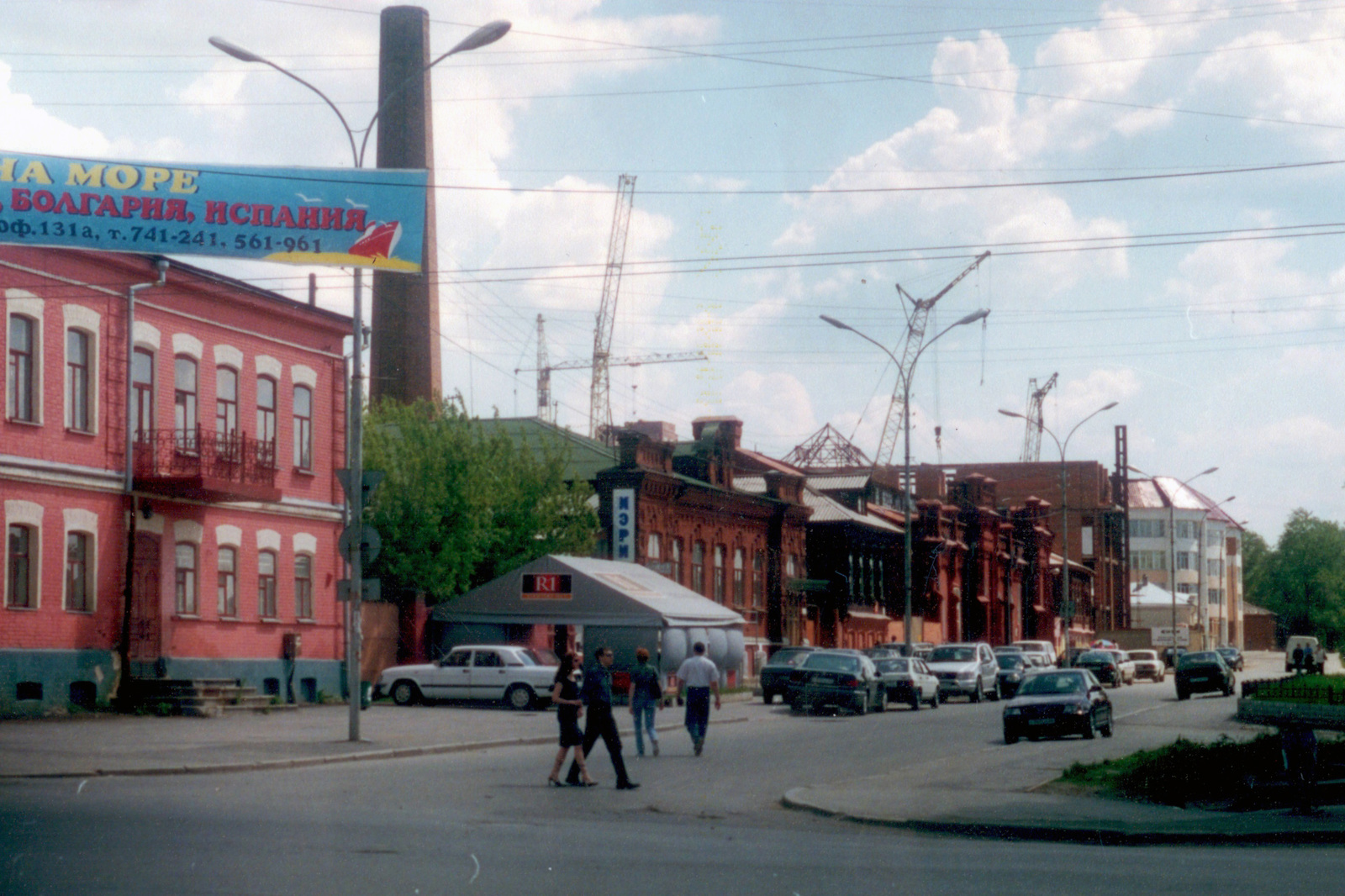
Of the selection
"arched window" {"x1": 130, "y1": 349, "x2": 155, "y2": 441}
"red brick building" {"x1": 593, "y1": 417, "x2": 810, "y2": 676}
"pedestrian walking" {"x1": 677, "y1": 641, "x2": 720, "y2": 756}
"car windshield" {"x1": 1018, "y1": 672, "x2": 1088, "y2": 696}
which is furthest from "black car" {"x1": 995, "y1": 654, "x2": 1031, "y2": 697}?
"arched window" {"x1": 130, "y1": 349, "x2": 155, "y2": 441}

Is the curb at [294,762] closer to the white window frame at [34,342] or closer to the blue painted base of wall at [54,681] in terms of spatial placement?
the blue painted base of wall at [54,681]

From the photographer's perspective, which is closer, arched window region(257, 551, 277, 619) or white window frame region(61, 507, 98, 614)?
white window frame region(61, 507, 98, 614)

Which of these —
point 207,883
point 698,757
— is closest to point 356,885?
point 207,883

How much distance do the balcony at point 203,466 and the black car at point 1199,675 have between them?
2963cm

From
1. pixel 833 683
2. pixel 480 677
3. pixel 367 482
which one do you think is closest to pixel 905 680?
pixel 833 683

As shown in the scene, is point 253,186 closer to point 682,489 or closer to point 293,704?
point 293,704

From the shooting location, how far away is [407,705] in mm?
38906

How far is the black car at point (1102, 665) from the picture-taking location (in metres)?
63.3

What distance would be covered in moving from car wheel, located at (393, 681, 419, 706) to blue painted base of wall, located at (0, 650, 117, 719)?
7429 mm

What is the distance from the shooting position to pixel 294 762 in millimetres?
21578

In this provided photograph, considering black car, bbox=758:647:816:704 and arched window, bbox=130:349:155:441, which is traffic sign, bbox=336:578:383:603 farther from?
black car, bbox=758:647:816:704

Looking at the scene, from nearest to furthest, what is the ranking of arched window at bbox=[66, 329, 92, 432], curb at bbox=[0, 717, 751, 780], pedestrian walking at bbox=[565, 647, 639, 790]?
curb at bbox=[0, 717, 751, 780]
pedestrian walking at bbox=[565, 647, 639, 790]
arched window at bbox=[66, 329, 92, 432]

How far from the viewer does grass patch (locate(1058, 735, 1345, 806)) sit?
59.8 feet

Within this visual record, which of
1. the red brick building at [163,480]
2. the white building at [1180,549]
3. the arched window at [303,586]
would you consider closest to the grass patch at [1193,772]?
the red brick building at [163,480]
